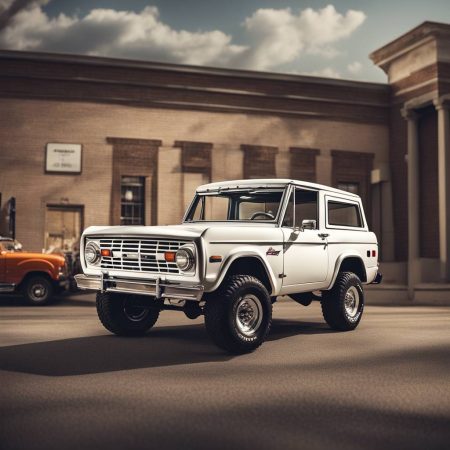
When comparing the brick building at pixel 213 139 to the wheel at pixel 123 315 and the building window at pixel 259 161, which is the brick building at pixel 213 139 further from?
the wheel at pixel 123 315

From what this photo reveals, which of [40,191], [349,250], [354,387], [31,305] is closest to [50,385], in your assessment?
[354,387]

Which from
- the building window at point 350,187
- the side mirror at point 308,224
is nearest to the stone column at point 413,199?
the building window at point 350,187

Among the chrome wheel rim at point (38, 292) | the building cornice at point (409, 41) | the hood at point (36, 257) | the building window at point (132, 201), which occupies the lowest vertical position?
the chrome wheel rim at point (38, 292)

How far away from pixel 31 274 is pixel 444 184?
41.9 feet

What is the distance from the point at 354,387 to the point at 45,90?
19496 millimetres

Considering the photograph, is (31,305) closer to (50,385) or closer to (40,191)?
(40,191)

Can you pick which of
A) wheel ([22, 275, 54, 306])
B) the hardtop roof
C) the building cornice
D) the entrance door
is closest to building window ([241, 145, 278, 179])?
the building cornice

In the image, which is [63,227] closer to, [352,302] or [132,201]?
[132,201]

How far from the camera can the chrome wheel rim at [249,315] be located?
7820 mm

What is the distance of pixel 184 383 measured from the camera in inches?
242

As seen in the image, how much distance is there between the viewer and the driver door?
28.3ft

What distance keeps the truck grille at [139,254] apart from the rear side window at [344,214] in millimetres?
2897

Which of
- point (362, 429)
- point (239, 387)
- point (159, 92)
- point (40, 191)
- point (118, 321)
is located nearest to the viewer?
point (362, 429)

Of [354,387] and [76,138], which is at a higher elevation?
[76,138]
